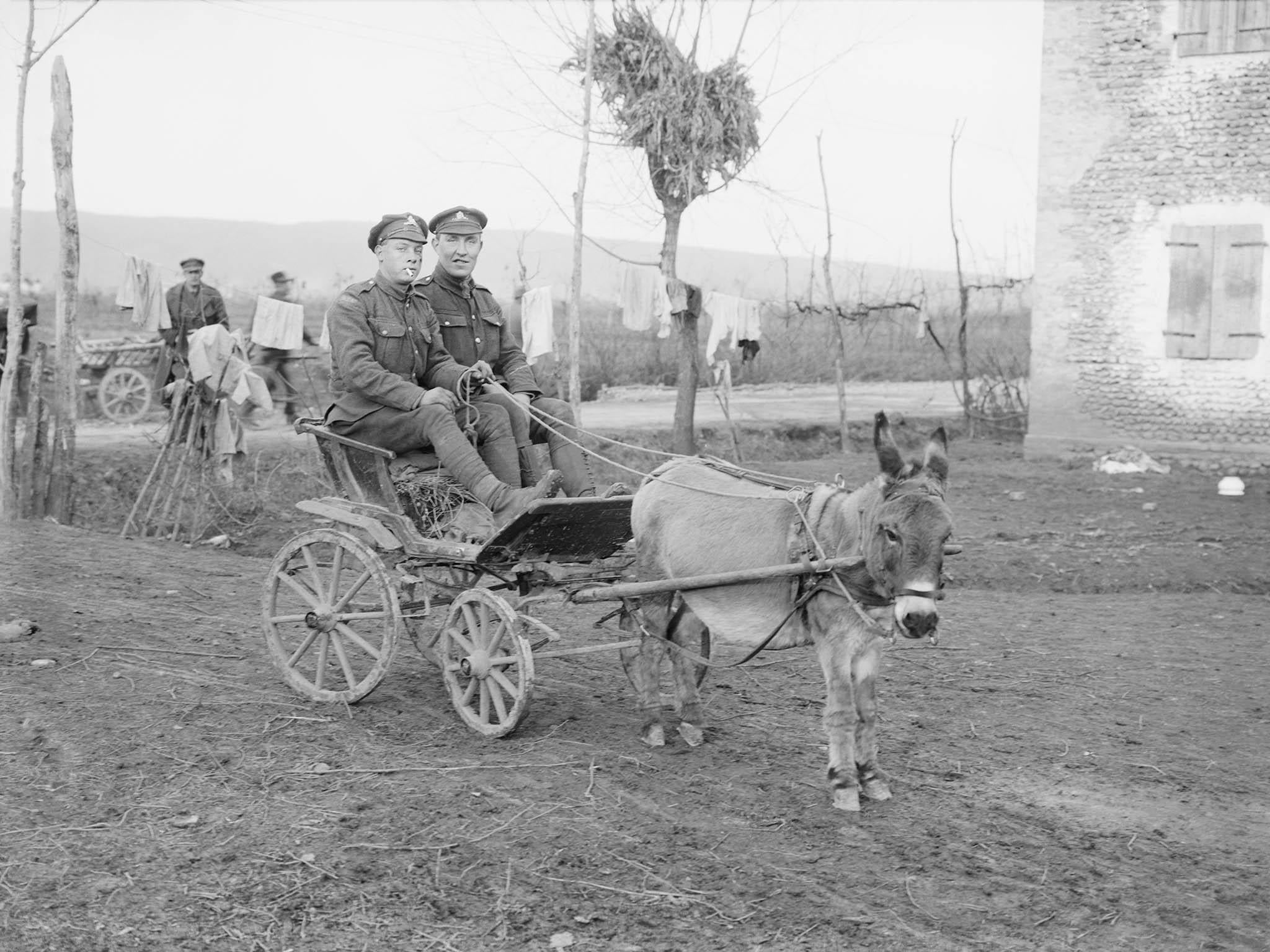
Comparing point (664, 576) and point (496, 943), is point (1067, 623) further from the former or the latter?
point (496, 943)

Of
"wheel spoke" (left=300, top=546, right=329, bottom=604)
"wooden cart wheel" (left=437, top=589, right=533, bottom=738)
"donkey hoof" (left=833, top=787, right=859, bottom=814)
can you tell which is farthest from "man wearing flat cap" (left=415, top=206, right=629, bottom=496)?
"donkey hoof" (left=833, top=787, right=859, bottom=814)

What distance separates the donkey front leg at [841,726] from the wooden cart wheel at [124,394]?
1460 centimetres

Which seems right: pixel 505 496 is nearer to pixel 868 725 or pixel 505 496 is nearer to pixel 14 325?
pixel 868 725

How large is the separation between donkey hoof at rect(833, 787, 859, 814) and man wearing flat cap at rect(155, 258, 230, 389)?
35.8ft

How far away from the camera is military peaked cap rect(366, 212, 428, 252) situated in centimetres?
649

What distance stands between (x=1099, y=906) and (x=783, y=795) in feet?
4.35

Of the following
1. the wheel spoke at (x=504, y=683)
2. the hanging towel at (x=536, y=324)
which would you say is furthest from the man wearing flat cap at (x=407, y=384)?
the hanging towel at (x=536, y=324)

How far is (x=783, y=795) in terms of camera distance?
5.21 meters

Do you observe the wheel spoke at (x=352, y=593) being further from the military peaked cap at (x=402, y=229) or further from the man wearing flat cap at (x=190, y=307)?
the man wearing flat cap at (x=190, y=307)

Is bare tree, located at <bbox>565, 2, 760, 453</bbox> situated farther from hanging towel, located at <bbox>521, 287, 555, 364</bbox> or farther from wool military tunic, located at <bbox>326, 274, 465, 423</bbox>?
wool military tunic, located at <bbox>326, 274, 465, 423</bbox>

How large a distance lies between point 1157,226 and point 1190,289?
92cm

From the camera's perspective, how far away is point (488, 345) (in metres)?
6.99

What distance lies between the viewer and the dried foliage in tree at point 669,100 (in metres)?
16.2

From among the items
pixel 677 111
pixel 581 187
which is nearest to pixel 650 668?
pixel 581 187
